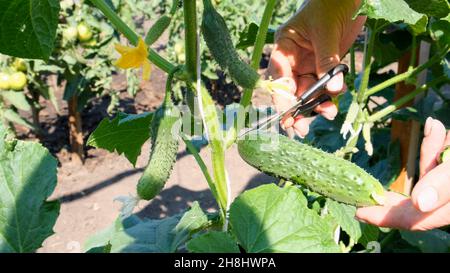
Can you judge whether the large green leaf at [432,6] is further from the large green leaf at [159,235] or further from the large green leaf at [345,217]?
the large green leaf at [159,235]

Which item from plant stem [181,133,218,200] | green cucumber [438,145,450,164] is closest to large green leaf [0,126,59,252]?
plant stem [181,133,218,200]

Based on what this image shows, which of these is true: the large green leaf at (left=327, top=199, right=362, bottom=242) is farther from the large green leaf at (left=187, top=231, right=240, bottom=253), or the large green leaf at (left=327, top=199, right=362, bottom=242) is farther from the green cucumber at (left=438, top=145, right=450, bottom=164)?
the large green leaf at (left=187, top=231, right=240, bottom=253)

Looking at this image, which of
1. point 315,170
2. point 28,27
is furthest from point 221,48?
point 28,27

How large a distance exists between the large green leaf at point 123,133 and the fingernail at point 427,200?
0.65m

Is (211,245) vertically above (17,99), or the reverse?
(17,99)

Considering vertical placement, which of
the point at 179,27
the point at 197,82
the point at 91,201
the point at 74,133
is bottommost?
the point at 91,201

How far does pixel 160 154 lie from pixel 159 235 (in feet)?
1.59

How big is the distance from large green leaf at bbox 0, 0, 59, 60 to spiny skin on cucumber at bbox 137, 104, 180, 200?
11.7 inches

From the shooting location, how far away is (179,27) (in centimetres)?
580

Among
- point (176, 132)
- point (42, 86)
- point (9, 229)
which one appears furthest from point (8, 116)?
point (176, 132)

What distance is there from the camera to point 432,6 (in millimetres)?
1301

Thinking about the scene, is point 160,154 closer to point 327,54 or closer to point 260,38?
point 260,38

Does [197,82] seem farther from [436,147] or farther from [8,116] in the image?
[8,116]
